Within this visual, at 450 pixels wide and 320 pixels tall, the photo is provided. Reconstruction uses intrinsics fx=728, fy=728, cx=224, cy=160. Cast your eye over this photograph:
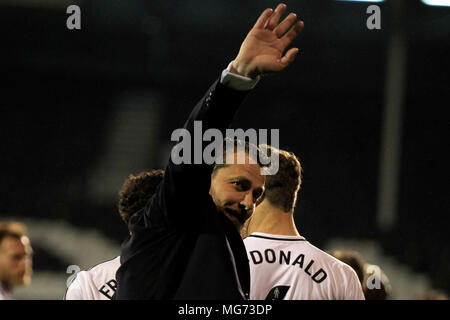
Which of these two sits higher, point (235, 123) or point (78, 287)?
point (235, 123)

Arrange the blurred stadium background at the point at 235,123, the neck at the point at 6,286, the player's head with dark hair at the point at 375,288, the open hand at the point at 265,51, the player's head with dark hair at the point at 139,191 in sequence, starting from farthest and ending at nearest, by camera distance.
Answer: the blurred stadium background at the point at 235,123
the player's head with dark hair at the point at 375,288
the neck at the point at 6,286
the player's head with dark hair at the point at 139,191
the open hand at the point at 265,51

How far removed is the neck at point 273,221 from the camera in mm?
2443

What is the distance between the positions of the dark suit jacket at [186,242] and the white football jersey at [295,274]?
3.01 ft

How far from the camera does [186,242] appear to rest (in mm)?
1418

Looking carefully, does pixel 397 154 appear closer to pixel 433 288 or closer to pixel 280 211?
pixel 433 288

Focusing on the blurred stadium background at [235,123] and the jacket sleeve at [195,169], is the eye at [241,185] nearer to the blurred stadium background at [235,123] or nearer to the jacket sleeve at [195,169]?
the jacket sleeve at [195,169]

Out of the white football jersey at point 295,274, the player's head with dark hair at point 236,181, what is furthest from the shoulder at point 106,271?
the player's head with dark hair at point 236,181

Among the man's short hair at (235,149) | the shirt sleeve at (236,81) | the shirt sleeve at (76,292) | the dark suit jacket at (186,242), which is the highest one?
the shirt sleeve at (236,81)

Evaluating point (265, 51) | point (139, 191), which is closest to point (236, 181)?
point (265, 51)

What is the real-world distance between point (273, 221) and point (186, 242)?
3.48 feet

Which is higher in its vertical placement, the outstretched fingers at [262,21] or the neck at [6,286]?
the outstretched fingers at [262,21]

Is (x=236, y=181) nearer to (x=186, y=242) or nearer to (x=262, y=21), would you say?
(x=186, y=242)
